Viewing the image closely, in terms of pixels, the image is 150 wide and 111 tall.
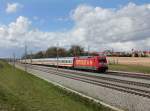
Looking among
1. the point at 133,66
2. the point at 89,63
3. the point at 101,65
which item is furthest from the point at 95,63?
the point at 133,66

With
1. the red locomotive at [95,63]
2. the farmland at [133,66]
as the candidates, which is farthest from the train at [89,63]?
the farmland at [133,66]

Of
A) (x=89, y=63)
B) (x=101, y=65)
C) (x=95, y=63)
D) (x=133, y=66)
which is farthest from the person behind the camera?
(x=133, y=66)

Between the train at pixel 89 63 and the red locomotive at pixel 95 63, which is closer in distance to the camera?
the red locomotive at pixel 95 63

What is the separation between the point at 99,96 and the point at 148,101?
5049 mm

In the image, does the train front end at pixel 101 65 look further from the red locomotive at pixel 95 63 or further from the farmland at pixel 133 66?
the farmland at pixel 133 66

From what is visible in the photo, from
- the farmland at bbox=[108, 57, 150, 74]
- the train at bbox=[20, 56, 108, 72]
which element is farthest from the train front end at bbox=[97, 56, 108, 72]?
the farmland at bbox=[108, 57, 150, 74]

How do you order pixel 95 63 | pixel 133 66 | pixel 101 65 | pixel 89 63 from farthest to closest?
pixel 133 66 < pixel 89 63 < pixel 95 63 < pixel 101 65

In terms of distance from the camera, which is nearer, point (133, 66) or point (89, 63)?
point (89, 63)

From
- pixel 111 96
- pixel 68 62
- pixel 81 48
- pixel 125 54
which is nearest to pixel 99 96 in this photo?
pixel 111 96

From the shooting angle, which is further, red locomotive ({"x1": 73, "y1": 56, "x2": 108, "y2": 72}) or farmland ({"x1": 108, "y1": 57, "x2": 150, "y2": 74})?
farmland ({"x1": 108, "y1": 57, "x2": 150, "y2": 74})

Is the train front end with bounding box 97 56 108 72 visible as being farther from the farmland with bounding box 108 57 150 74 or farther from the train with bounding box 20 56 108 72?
the farmland with bounding box 108 57 150 74

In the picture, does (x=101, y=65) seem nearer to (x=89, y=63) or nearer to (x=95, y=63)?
(x=95, y=63)

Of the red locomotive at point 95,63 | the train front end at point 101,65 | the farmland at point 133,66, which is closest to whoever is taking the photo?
the train front end at point 101,65

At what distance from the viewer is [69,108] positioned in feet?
54.4
